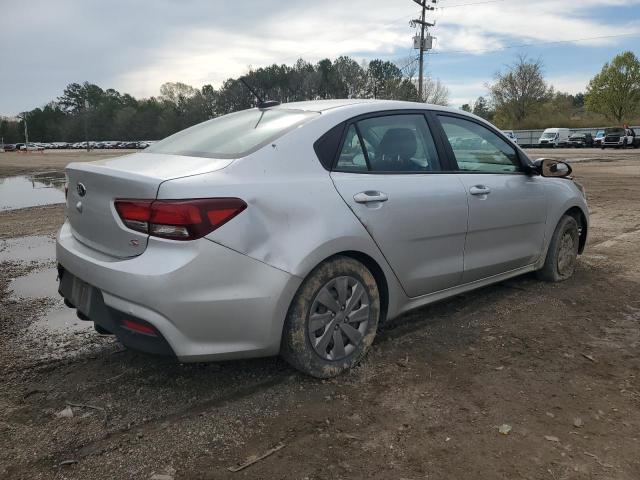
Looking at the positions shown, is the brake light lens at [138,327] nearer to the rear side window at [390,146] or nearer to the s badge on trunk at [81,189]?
the s badge on trunk at [81,189]

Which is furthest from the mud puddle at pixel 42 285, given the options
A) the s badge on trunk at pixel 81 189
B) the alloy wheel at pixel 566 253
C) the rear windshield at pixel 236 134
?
the alloy wheel at pixel 566 253

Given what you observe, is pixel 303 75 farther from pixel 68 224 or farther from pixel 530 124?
pixel 68 224

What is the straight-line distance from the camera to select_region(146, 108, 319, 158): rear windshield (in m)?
3.02

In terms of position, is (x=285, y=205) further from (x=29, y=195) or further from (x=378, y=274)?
(x=29, y=195)

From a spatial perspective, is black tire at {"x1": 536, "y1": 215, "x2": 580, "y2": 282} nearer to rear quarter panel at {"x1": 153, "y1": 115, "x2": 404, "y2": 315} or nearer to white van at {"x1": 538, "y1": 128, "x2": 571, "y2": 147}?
rear quarter panel at {"x1": 153, "y1": 115, "x2": 404, "y2": 315}

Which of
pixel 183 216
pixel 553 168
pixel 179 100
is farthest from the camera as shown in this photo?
pixel 179 100

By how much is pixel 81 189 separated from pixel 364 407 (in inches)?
79.6

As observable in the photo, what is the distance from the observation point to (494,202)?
4.04m

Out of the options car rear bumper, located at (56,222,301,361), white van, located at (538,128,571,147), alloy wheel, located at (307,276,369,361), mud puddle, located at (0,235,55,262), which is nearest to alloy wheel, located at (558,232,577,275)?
alloy wheel, located at (307,276,369,361)

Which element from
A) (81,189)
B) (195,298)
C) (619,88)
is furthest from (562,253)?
(619,88)

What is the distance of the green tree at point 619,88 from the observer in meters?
66.1

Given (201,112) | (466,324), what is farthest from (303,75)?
(466,324)

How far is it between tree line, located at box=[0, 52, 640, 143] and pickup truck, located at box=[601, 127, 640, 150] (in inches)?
625

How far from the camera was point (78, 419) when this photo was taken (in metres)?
2.71
